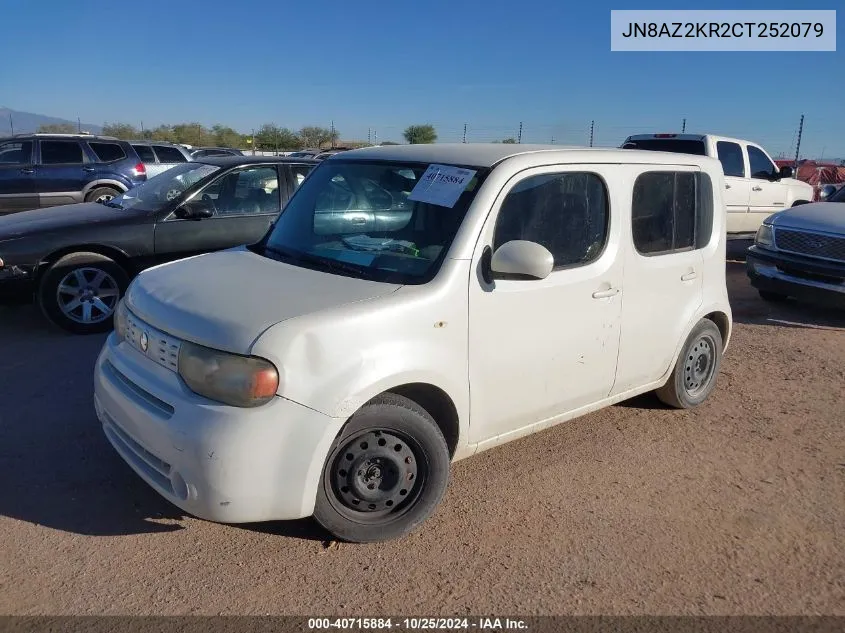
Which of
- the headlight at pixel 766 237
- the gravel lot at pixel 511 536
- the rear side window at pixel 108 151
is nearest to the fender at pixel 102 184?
the rear side window at pixel 108 151

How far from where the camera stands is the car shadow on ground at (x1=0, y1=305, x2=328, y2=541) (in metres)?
3.25

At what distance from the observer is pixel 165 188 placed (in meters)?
6.71

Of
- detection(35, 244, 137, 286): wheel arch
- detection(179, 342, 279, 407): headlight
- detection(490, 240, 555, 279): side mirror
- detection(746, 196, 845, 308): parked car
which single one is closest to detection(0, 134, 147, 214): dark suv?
detection(35, 244, 137, 286): wheel arch

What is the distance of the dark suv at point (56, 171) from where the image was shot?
12.8 m

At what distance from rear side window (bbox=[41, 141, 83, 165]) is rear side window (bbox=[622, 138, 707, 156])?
34.0ft

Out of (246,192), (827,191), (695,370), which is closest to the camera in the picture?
(695,370)

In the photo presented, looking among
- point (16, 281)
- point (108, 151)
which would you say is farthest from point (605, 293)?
point (108, 151)

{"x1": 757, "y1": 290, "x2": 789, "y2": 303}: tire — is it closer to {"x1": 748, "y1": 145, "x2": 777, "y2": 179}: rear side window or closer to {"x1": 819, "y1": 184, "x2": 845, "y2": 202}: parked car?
{"x1": 819, "y1": 184, "x2": 845, "y2": 202}: parked car

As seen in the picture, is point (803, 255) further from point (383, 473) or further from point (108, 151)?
point (108, 151)

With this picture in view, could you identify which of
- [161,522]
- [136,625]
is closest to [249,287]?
[161,522]

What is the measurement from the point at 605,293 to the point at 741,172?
911 centimetres

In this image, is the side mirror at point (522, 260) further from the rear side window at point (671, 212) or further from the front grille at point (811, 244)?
the front grille at point (811, 244)

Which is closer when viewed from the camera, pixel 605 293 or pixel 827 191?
pixel 605 293

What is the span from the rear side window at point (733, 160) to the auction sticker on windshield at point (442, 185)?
9.24 meters
